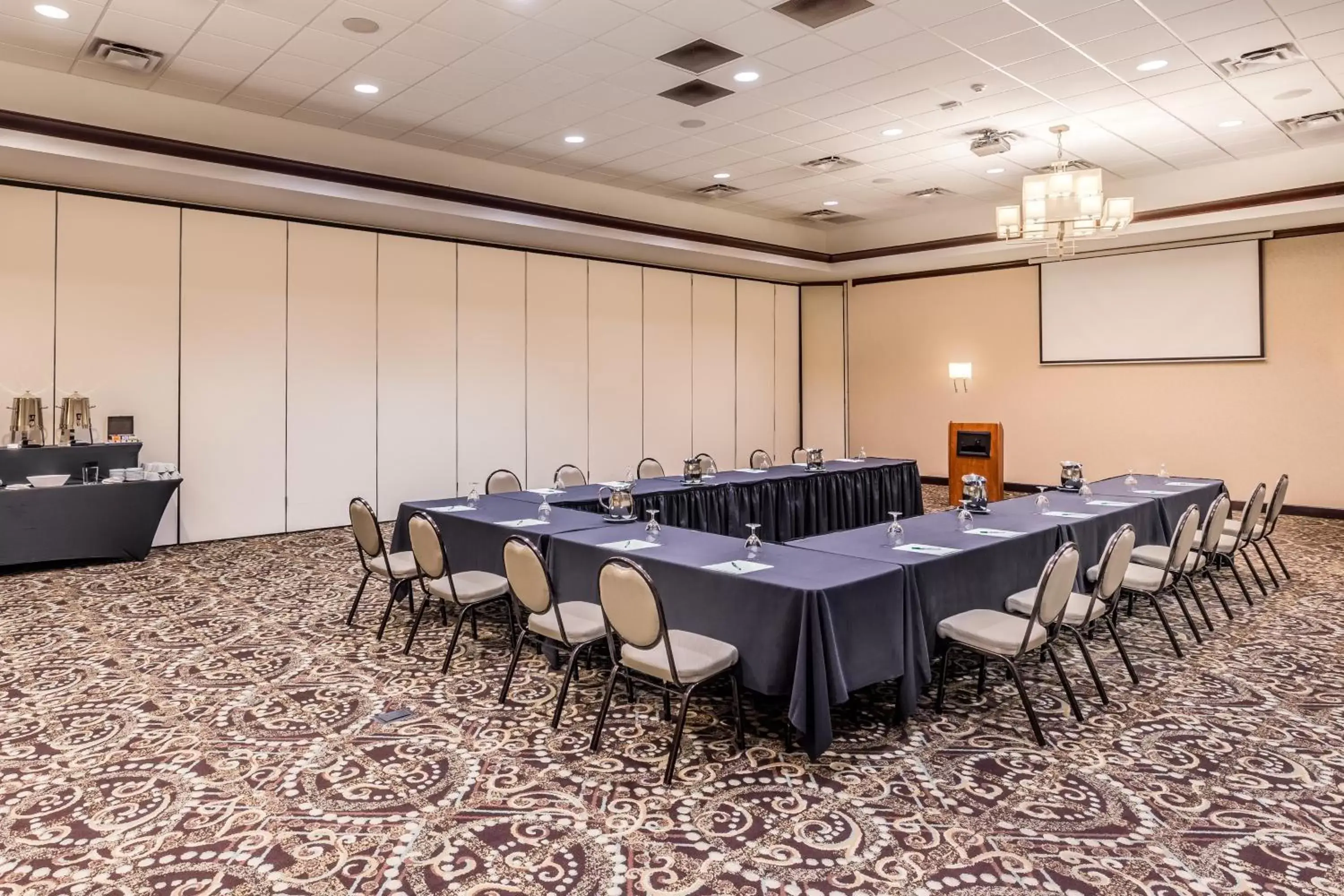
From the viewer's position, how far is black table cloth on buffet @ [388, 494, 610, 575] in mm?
4871

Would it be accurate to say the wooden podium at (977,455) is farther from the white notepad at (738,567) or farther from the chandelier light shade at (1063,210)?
the white notepad at (738,567)

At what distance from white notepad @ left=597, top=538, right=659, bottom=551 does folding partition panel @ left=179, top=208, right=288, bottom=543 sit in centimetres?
568

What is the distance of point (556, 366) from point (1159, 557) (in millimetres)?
7519

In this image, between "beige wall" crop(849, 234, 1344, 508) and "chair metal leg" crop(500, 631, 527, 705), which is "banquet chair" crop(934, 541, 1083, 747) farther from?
"beige wall" crop(849, 234, 1344, 508)

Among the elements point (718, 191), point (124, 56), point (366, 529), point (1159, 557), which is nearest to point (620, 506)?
point (366, 529)

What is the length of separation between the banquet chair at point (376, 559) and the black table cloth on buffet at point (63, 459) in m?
3.39

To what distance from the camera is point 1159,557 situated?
525 centimetres

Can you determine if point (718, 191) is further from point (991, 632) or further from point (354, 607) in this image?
point (991, 632)

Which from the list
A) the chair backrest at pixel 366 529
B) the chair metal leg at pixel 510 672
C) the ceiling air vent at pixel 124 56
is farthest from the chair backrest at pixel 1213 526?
the ceiling air vent at pixel 124 56

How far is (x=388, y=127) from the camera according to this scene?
786cm

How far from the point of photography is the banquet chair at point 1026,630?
3471 millimetres

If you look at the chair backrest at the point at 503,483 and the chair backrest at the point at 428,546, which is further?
the chair backrest at the point at 503,483

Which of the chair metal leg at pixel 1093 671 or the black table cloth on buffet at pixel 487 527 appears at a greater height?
the black table cloth on buffet at pixel 487 527

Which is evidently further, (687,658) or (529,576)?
(529,576)
